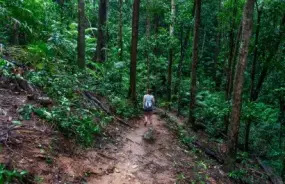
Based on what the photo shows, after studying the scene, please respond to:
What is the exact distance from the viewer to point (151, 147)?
1019 cm

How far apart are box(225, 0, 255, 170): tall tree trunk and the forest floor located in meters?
0.90

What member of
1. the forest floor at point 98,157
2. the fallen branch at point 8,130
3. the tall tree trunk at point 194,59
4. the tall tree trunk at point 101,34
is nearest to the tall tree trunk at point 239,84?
the forest floor at point 98,157

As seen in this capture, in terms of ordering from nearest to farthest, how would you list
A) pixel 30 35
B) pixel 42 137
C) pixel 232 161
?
pixel 42 137 → pixel 232 161 → pixel 30 35

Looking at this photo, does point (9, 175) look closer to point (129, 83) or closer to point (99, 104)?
point (99, 104)

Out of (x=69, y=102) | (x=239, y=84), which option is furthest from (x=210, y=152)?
(x=69, y=102)

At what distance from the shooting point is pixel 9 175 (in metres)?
4.66

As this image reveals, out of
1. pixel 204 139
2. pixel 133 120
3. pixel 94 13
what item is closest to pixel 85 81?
pixel 133 120

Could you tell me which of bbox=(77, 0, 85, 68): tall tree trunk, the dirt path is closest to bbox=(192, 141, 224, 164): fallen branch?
the dirt path

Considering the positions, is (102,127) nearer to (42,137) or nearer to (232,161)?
(42,137)

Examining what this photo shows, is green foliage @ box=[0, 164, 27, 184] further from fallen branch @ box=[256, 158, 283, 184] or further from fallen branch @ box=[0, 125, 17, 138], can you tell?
fallen branch @ box=[256, 158, 283, 184]

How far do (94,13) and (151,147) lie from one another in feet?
63.5

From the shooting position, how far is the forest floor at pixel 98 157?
562cm

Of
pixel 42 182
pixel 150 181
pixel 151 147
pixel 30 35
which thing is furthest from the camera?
pixel 30 35

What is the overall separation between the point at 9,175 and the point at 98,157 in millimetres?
3086
